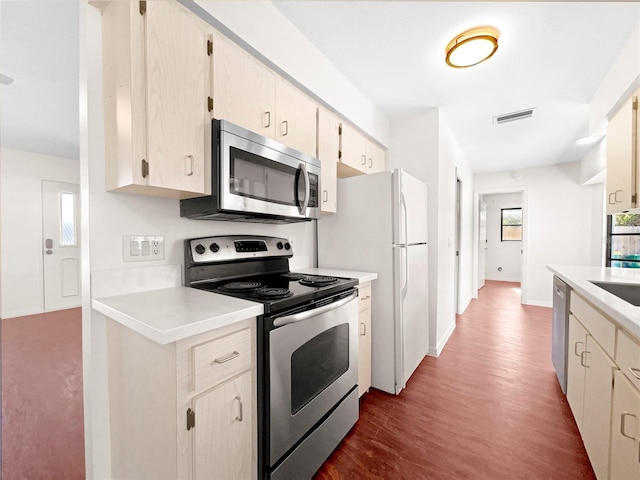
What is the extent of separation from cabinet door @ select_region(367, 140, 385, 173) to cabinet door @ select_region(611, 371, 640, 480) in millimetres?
2239

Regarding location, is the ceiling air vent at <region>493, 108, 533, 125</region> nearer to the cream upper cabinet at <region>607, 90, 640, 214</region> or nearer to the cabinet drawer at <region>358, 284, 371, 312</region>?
the cream upper cabinet at <region>607, 90, 640, 214</region>

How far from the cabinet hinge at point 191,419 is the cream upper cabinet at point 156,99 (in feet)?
2.79

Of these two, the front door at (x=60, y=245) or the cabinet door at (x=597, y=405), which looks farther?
the front door at (x=60, y=245)

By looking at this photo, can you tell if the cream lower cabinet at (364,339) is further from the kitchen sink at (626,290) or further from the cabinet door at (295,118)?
the kitchen sink at (626,290)

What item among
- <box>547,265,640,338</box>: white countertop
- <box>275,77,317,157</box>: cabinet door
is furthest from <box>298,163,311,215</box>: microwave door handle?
<box>547,265,640,338</box>: white countertop

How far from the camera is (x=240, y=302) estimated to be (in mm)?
1123

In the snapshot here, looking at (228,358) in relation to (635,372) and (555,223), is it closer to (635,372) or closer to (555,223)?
(635,372)

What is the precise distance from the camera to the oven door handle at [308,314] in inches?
45.1

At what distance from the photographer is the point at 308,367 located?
4.36 feet

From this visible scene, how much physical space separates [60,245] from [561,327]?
250 inches

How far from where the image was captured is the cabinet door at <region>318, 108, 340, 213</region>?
6.81 feet

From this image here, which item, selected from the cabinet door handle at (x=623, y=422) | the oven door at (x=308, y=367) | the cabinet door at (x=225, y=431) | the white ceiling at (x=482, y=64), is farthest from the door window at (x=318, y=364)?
the white ceiling at (x=482, y=64)

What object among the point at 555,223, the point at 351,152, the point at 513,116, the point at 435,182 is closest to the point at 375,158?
the point at 351,152

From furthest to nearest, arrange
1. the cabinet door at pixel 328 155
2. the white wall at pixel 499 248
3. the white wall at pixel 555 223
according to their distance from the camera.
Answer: the white wall at pixel 499 248 < the white wall at pixel 555 223 < the cabinet door at pixel 328 155
